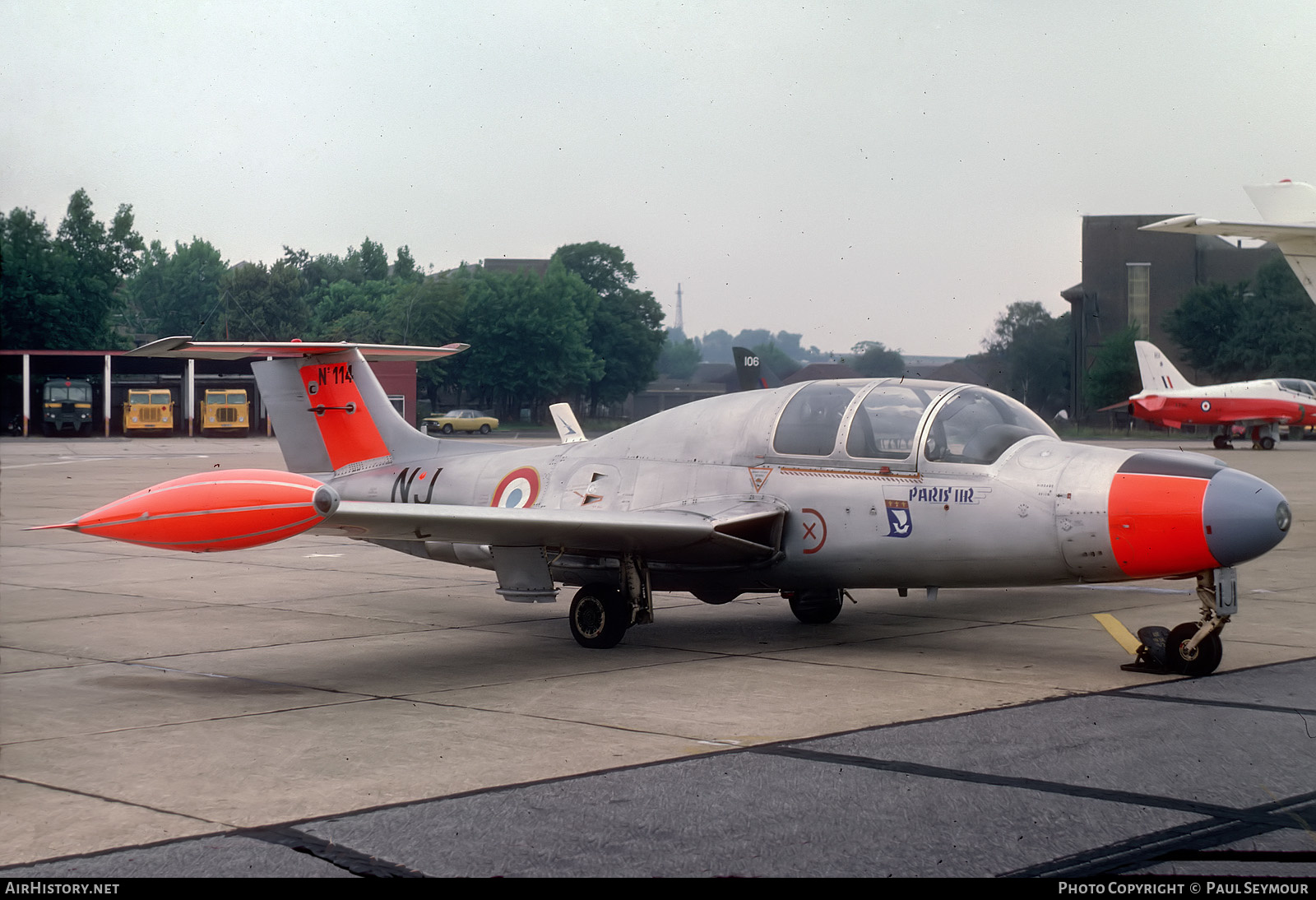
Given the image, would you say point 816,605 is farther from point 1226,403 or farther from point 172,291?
point 172,291

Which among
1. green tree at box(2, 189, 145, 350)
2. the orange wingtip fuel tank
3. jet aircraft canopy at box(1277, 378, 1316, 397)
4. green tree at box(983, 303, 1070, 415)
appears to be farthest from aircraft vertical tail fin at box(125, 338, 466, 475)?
green tree at box(2, 189, 145, 350)

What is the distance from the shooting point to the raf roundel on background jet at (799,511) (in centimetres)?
772

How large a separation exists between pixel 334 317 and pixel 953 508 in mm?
66747

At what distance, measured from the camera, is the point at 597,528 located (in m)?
8.93

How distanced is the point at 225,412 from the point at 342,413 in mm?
56368

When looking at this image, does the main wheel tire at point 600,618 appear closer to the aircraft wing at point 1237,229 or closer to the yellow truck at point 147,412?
the aircraft wing at point 1237,229

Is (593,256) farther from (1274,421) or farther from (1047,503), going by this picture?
(1047,503)

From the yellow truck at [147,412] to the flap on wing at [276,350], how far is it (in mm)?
55484

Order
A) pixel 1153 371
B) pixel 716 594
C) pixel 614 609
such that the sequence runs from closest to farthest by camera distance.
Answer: pixel 614 609 → pixel 716 594 → pixel 1153 371

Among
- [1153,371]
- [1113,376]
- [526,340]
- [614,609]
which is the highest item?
[526,340]

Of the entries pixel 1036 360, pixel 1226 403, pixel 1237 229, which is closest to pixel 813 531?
pixel 1237 229

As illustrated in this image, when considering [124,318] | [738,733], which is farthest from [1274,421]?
[124,318]

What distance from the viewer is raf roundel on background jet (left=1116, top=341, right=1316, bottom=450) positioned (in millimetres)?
49219

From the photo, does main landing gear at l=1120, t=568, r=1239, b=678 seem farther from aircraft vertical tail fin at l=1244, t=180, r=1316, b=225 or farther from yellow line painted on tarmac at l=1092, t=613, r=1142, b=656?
aircraft vertical tail fin at l=1244, t=180, r=1316, b=225
